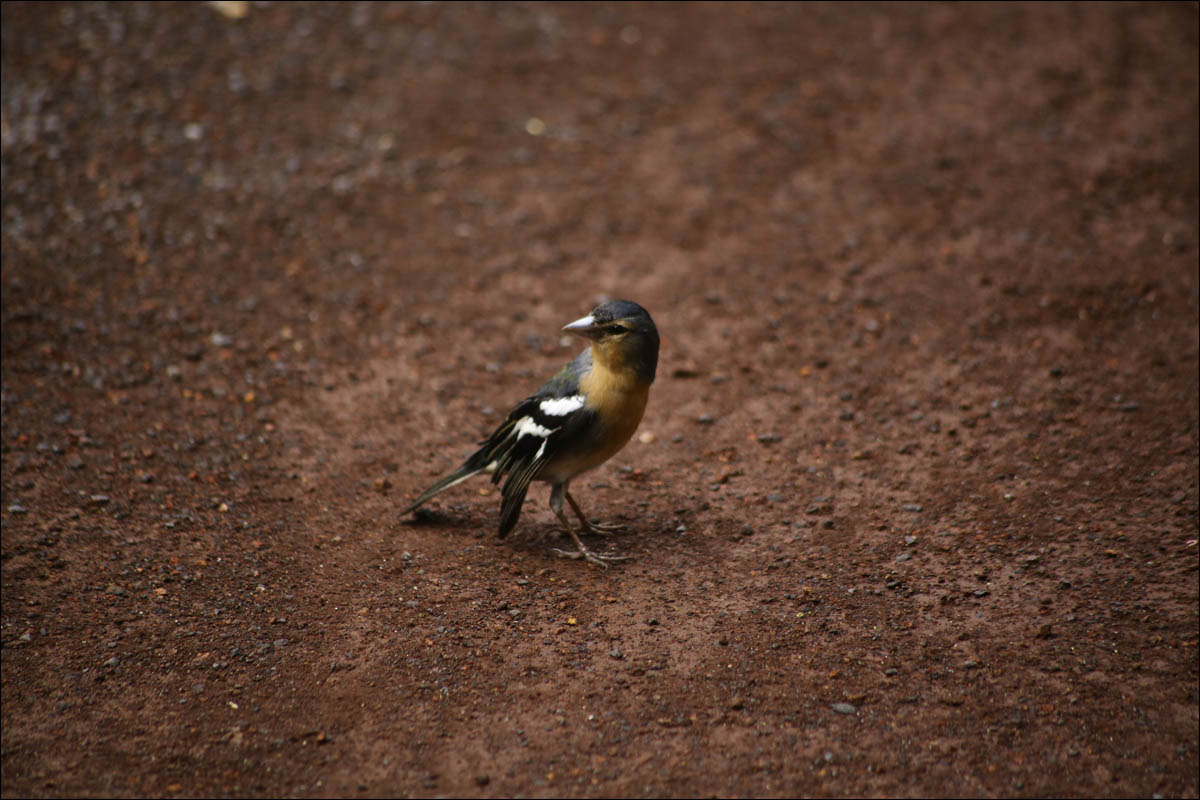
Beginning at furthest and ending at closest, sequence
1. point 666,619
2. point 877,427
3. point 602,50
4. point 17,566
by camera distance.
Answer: point 602,50 < point 877,427 < point 17,566 < point 666,619

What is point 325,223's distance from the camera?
980 centimetres

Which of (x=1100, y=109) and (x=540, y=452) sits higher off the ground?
(x=1100, y=109)

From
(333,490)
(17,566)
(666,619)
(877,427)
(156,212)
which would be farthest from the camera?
(156,212)

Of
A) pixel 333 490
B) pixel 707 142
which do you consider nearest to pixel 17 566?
pixel 333 490

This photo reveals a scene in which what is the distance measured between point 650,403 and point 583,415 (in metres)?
2.09

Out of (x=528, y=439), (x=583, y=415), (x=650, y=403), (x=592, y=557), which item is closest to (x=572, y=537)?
(x=592, y=557)

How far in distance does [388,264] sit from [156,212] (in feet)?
7.40

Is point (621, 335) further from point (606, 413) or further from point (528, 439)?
point (528, 439)

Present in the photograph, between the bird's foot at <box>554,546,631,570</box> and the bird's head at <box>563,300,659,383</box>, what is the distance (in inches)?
44.2

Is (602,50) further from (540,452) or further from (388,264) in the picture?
(540,452)

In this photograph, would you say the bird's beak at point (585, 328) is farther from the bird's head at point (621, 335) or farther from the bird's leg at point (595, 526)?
the bird's leg at point (595, 526)

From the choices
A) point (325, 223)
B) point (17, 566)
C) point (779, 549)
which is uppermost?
point (325, 223)

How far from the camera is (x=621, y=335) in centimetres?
579

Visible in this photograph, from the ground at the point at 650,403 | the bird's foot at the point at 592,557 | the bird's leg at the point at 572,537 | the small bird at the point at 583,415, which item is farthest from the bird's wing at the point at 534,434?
A: the ground at the point at 650,403
